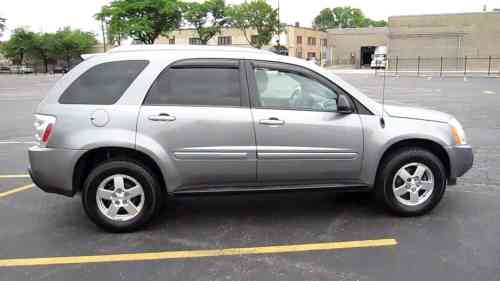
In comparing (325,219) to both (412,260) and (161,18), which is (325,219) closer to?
(412,260)

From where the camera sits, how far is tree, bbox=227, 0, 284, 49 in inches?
2334

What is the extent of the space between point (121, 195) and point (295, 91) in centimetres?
A: 204

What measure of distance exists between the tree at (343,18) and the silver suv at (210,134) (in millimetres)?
128649

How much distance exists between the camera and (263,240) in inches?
164

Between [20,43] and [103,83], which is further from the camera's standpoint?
[20,43]

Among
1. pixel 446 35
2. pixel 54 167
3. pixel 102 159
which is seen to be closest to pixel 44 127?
pixel 54 167

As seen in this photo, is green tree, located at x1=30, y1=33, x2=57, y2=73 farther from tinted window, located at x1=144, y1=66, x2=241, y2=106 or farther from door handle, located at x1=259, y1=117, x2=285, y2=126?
door handle, located at x1=259, y1=117, x2=285, y2=126

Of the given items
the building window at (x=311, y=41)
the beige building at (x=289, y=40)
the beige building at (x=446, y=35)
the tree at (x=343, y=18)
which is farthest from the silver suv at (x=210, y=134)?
the tree at (x=343, y=18)

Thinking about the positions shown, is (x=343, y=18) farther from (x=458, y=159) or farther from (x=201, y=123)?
(x=201, y=123)

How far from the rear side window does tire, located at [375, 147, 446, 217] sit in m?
2.71

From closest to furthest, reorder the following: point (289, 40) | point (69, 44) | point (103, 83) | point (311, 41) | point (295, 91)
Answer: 1. point (103, 83)
2. point (295, 91)
3. point (289, 40)
4. point (69, 44)
5. point (311, 41)

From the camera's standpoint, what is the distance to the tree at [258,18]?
59281 millimetres

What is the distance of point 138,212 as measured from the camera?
431 centimetres

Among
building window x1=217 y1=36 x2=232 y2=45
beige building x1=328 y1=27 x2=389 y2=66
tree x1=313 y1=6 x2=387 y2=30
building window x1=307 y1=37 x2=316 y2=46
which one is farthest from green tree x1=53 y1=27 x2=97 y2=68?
tree x1=313 y1=6 x2=387 y2=30
